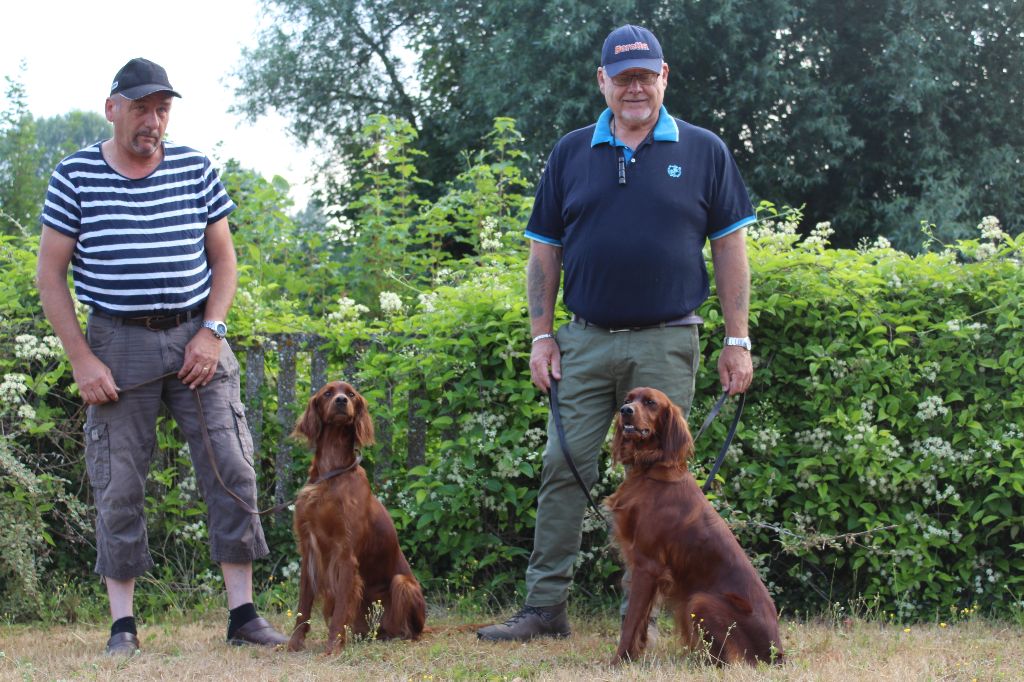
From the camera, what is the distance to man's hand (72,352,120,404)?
3885 mm

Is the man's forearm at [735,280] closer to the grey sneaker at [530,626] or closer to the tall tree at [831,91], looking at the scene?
the grey sneaker at [530,626]

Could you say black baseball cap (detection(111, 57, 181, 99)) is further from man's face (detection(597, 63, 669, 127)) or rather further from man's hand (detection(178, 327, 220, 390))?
man's face (detection(597, 63, 669, 127))

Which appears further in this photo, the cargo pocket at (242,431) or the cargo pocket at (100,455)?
the cargo pocket at (242,431)

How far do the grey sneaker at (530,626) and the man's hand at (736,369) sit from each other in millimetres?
1130

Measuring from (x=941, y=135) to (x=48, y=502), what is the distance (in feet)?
40.9

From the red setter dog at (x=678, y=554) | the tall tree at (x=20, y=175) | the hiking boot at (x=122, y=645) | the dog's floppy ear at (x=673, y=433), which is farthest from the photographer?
the tall tree at (x=20, y=175)

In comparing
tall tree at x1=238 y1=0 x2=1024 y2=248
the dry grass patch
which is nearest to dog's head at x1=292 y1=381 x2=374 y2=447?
the dry grass patch

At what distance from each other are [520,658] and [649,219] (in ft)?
5.62

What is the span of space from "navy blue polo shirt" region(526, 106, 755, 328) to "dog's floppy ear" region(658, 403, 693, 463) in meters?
0.39

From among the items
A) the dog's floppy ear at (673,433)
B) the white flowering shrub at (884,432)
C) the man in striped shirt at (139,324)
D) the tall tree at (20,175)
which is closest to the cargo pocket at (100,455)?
the man in striped shirt at (139,324)

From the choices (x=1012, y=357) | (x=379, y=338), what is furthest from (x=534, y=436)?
(x=1012, y=357)

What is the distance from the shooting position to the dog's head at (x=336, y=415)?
4.04m

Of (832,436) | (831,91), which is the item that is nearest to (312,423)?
(832,436)

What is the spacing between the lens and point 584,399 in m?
3.99
